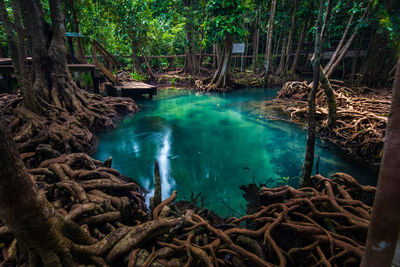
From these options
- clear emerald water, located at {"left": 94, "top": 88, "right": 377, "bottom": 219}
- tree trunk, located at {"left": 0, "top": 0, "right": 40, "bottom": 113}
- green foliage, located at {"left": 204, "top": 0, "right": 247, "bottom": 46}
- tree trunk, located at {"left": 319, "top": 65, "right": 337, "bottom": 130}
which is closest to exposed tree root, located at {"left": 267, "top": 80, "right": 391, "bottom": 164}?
tree trunk, located at {"left": 319, "top": 65, "right": 337, "bottom": 130}

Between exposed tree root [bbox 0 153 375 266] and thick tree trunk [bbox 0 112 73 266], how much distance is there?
0.72 ft

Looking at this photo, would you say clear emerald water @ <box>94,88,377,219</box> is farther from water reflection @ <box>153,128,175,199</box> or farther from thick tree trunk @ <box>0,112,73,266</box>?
thick tree trunk @ <box>0,112,73,266</box>

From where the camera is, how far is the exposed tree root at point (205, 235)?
1.86 metres

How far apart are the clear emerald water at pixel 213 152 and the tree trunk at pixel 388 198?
3.10 metres

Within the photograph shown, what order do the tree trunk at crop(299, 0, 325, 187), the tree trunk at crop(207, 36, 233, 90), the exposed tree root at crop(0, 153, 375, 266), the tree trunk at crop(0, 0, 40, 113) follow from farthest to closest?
the tree trunk at crop(207, 36, 233, 90), the tree trunk at crop(0, 0, 40, 113), the tree trunk at crop(299, 0, 325, 187), the exposed tree root at crop(0, 153, 375, 266)

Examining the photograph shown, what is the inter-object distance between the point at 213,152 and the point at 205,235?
163 inches

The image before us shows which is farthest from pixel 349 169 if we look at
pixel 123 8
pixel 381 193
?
pixel 123 8

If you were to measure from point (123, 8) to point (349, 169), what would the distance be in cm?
1519

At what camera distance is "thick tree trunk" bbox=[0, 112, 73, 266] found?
46.3 inches

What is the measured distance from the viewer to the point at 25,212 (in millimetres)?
1266

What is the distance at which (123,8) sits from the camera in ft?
46.0

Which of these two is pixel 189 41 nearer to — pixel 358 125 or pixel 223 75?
pixel 223 75

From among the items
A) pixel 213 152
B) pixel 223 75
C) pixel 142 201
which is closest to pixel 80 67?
pixel 213 152

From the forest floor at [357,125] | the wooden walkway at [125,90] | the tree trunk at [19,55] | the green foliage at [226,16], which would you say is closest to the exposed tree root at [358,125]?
the forest floor at [357,125]
